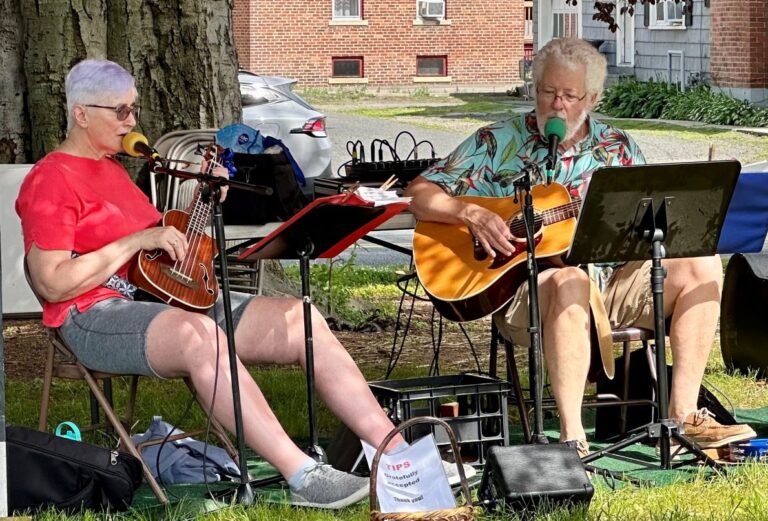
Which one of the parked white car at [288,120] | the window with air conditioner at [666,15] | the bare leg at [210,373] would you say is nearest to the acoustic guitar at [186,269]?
the bare leg at [210,373]

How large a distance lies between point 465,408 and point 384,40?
2600 cm

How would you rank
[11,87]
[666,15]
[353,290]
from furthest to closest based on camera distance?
[666,15]
[353,290]
[11,87]

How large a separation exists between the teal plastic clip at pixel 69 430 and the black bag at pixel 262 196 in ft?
4.35

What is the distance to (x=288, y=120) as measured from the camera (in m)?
14.9

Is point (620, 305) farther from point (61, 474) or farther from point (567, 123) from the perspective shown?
point (61, 474)

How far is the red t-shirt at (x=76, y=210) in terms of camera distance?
15.8 ft

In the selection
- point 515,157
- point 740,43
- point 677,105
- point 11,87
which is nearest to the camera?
point 515,157

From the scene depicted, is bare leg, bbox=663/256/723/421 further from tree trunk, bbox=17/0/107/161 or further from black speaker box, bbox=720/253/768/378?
tree trunk, bbox=17/0/107/161

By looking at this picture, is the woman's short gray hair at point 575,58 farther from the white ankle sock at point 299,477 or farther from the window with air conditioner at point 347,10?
the window with air conditioner at point 347,10

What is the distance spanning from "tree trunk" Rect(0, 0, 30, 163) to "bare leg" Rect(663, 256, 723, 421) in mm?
3723

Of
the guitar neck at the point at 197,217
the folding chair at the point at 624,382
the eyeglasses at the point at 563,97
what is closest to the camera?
the guitar neck at the point at 197,217

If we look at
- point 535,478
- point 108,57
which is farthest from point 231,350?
point 108,57

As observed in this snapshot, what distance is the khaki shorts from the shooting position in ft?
17.7

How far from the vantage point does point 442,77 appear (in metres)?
31.4
